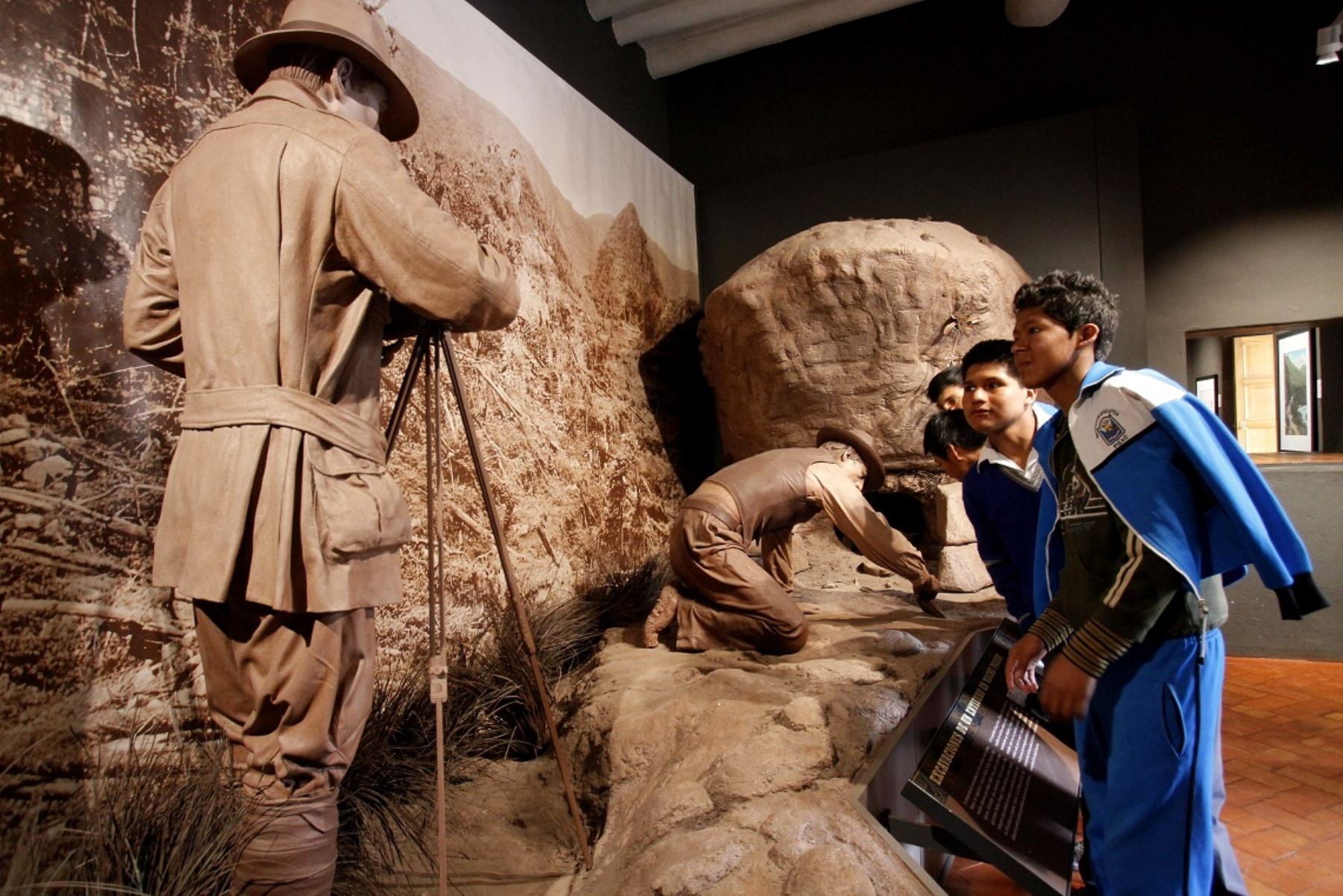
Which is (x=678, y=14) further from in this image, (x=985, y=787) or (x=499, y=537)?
(x=985, y=787)

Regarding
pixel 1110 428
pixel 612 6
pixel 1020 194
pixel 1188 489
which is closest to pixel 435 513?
pixel 1110 428

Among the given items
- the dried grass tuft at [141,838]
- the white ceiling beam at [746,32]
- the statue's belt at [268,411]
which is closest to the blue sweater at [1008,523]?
the statue's belt at [268,411]

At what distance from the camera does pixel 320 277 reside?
1589mm

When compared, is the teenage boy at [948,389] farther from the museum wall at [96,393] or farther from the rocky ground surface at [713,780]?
the museum wall at [96,393]

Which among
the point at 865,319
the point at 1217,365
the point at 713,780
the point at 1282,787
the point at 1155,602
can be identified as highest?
the point at 865,319

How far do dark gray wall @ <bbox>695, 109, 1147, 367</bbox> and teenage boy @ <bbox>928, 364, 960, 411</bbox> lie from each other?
2.49m

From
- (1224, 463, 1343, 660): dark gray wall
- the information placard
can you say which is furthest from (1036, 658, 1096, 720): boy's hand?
(1224, 463, 1343, 660): dark gray wall

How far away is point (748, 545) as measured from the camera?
11.8 feet

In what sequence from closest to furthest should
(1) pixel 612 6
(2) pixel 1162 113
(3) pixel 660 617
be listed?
1. (3) pixel 660 617
2. (2) pixel 1162 113
3. (1) pixel 612 6

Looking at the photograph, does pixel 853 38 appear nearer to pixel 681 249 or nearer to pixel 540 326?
pixel 681 249

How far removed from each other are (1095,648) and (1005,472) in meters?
1.29

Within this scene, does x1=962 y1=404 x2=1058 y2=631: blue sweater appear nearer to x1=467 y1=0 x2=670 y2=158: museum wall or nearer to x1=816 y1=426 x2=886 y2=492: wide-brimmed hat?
x1=816 y1=426 x2=886 y2=492: wide-brimmed hat

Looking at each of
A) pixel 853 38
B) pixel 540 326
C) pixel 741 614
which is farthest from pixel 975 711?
pixel 853 38

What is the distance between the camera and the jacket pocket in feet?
4.97
